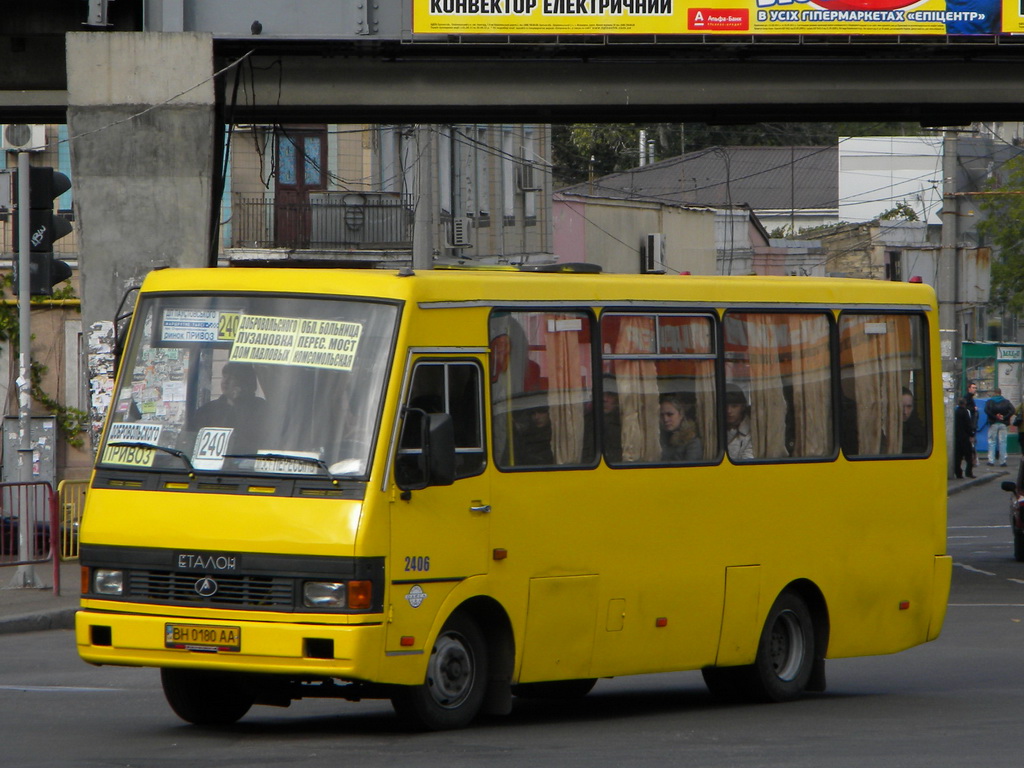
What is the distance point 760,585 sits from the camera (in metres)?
11.1

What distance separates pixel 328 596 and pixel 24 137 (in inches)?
515

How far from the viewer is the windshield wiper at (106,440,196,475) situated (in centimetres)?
901

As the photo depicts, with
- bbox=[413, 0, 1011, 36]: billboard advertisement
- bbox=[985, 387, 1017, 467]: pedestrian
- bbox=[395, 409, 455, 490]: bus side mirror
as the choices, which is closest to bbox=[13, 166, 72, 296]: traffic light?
bbox=[413, 0, 1011, 36]: billboard advertisement

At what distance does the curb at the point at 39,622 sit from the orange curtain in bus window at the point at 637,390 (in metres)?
6.80

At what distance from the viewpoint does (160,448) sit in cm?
915

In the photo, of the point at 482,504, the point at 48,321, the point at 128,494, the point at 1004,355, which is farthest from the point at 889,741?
the point at 1004,355

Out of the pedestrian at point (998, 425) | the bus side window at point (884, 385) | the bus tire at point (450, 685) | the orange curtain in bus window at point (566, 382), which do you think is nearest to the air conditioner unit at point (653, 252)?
the pedestrian at point (998, 425)

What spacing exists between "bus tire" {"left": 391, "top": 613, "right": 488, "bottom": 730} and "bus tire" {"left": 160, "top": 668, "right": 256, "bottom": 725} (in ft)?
3.36

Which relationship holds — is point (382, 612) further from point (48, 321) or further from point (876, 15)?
point (48, 321)

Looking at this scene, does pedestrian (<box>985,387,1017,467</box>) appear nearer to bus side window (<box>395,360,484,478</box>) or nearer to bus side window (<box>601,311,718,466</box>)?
bus side window (<box>601,311,718,466</box>)

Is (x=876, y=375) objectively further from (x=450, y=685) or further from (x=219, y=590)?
(x=219, y=590)

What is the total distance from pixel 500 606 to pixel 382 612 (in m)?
0.96

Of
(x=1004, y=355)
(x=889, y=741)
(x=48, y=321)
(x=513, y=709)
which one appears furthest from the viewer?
(x=1004, y=355)

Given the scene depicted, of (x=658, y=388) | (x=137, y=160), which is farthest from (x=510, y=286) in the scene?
(x=137, y=160)
